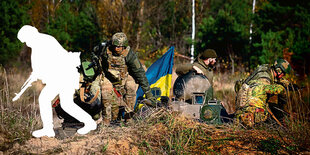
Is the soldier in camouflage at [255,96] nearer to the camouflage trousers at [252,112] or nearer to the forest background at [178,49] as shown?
the camouflage trousers at [252,112]

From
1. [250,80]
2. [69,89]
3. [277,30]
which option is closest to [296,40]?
[277,30]

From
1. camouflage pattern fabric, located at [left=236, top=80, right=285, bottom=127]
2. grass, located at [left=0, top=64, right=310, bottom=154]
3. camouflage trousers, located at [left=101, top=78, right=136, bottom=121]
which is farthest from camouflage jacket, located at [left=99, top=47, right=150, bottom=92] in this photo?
camouflage pattern fabric, located at [left=236, top=80, right=285, bottom=127]

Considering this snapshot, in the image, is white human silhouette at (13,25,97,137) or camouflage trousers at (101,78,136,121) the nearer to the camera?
white human silhouette at (13,25,97,137)

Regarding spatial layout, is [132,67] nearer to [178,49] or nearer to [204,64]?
[204,64]

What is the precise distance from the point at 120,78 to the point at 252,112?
2.27 meters

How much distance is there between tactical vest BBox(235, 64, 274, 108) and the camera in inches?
205

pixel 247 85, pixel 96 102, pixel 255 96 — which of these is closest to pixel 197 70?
pixel 247 85

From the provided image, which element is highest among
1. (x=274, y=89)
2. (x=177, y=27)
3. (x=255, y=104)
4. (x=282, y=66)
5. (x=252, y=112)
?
(x=177, y=27)

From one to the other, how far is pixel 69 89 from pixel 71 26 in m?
15.2

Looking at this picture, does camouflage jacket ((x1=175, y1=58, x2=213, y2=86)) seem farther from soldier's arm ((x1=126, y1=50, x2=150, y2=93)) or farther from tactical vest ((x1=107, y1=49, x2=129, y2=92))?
tactical vest ((x1=107, y1=49, x2=129, y2=92))

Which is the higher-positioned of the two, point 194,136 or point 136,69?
point 136,69

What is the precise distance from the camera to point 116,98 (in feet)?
17.5

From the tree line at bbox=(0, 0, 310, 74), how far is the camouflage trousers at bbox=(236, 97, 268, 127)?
20.7 feet

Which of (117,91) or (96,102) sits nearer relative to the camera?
(96,102)
